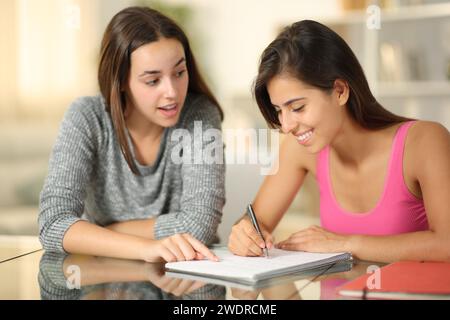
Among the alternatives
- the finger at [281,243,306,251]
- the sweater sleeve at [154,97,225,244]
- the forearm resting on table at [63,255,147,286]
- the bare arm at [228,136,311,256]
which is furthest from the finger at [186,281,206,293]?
the bare arm at [228,136,311,256]

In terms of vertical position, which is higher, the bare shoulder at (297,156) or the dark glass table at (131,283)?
the bare shoulder at (297,156)

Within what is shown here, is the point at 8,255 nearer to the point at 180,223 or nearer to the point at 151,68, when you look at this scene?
the point at 180,223

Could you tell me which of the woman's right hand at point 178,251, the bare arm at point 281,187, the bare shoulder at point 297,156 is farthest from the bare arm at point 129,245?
the bare shoulder at point 297,156

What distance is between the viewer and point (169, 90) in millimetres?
1702

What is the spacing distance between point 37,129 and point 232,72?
1687 millimetres

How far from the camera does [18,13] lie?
4.88m

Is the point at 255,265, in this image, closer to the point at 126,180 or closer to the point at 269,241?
the point at 269,241

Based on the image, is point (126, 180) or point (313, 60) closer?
point (313, 60)

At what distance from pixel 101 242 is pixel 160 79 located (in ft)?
1.59

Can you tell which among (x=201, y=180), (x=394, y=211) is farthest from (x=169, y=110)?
(x=394, y=211)

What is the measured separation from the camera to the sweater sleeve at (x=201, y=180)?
164cm

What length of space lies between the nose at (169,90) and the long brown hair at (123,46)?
0.12m

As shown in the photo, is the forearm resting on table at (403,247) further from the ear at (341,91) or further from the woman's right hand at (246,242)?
the ear at (341,91)
